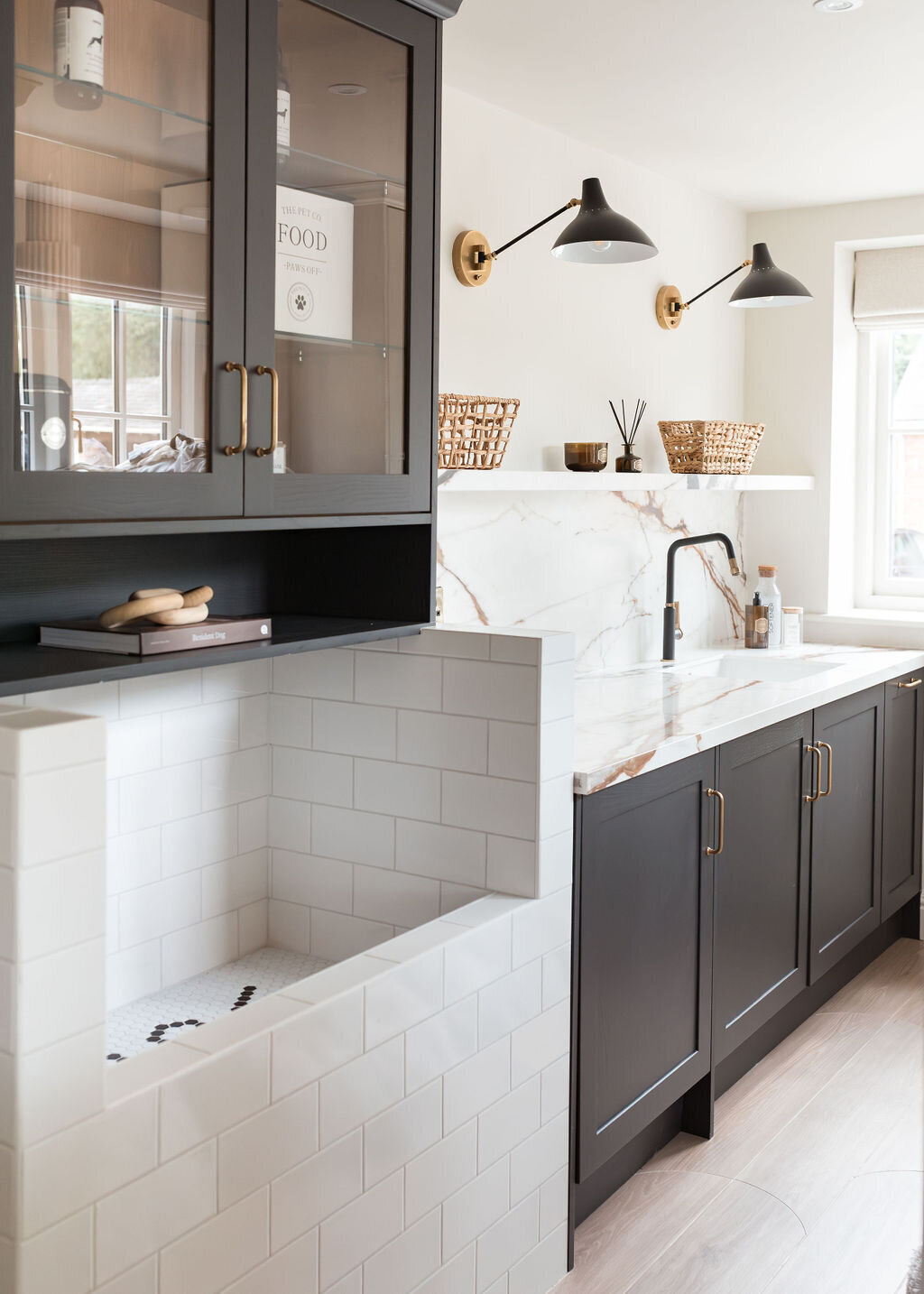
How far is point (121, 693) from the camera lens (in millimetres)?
2021

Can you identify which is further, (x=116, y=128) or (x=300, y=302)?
(x=300, y=302)

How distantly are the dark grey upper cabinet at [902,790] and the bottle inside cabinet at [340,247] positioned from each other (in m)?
2.28

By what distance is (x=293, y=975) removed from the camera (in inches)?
86.7

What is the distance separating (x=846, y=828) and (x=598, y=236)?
1.79 metres

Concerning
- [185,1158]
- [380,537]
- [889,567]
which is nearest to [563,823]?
[380,537]

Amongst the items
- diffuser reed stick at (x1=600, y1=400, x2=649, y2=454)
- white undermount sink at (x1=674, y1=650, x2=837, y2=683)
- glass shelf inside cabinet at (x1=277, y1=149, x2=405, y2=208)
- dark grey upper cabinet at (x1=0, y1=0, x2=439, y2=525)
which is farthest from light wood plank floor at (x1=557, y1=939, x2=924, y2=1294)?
glass shelf inside cabinet at (x1=277, y1=149, x2=405, y2=208)

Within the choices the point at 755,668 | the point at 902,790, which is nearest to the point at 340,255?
the point at 755,668

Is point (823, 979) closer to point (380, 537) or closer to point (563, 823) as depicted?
point (563, 823)

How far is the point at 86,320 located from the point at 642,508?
2469 mm

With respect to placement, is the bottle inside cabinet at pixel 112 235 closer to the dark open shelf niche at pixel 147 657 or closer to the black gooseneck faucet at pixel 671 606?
the dark open shelf niche at pixel 147 657

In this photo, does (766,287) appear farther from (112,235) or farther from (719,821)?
(112,235)

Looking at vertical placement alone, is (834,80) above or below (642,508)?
above

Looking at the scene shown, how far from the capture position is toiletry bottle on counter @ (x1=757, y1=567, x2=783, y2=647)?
13.2 feet

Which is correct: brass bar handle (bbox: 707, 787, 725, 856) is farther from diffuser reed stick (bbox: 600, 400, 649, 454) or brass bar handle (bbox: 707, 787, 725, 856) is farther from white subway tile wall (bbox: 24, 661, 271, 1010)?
diffuser reed stick (bbox: 600, 400, 649, 454)
